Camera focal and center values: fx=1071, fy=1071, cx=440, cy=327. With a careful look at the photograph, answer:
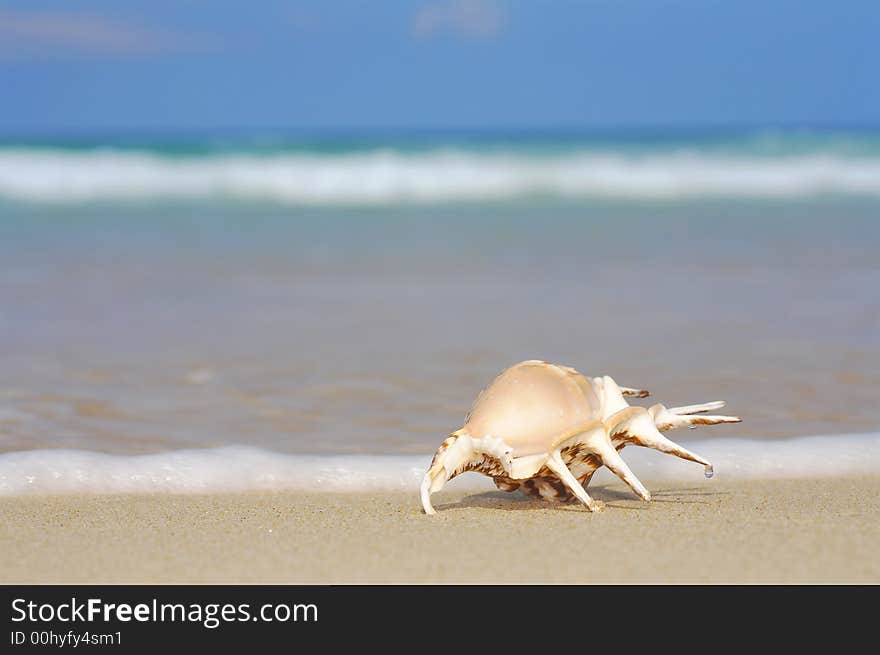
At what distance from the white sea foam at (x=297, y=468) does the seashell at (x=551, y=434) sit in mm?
509

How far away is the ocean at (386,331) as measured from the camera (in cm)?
344

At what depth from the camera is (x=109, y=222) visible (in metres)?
11.4

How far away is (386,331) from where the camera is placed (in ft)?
17.7

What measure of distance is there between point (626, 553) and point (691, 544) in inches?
6.3

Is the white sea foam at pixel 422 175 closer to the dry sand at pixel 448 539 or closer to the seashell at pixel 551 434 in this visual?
the dry sand at pixel 448 539

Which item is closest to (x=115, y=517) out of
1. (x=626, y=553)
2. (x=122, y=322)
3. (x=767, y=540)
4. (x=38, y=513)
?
(x=38, y=513)

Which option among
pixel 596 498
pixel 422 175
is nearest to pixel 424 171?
pixel 422 175

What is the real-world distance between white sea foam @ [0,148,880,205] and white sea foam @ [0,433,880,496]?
12146 mm

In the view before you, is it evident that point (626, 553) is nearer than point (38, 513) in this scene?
Yes

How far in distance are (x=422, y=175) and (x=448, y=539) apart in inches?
639

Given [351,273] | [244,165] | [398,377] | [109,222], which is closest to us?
[398,377]

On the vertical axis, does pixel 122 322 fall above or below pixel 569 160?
below

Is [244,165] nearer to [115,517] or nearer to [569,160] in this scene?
[569,160]
